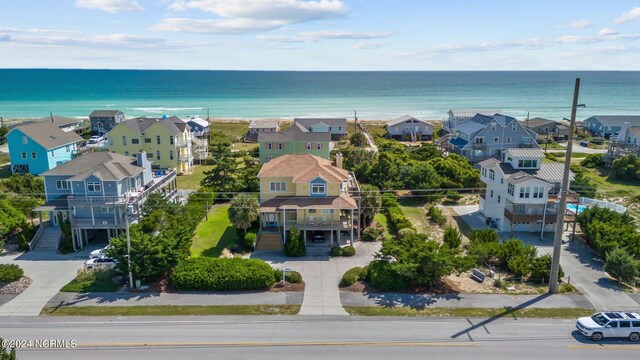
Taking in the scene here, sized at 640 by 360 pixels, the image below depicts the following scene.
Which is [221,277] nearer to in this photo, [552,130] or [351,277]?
[351,277]

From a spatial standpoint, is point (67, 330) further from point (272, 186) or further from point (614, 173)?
point (614, 173)

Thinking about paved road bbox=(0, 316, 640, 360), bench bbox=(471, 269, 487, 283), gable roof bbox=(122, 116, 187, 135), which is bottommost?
paved road bbox=(0, 316, 640, 360)

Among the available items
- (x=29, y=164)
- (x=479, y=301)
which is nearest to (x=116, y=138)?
(x=29, y=164)

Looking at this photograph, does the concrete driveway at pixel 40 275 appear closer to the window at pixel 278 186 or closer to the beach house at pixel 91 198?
the beach house at pixel 91 198

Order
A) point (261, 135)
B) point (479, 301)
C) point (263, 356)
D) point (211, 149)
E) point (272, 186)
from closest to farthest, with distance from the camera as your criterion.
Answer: point (263, 356)
point (479, 301)
point (272, 186)
point (261, 135)
point (211, 149)

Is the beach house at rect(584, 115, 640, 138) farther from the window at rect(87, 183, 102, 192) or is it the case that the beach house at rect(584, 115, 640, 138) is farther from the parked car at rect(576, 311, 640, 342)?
the window at rect(87, 183, 102, 192)

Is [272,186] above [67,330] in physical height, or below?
above

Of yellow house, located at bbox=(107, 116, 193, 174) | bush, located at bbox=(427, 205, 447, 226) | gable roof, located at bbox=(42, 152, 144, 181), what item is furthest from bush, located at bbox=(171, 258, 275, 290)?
yellow house, located at bbox=(107, 116, 193, 174)
